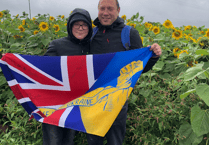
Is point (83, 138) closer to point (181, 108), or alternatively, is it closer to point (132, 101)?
point (132, 101)

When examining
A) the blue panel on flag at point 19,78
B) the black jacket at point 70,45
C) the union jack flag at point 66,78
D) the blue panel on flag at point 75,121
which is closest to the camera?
the blue panel on flag at point 75,121

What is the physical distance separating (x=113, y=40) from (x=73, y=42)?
0.46 meters

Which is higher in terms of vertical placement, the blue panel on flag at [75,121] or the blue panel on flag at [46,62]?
the blue panel on flag at [46,62]

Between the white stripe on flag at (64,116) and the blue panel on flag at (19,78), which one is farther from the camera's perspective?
the blue panel on flag at (19,78)

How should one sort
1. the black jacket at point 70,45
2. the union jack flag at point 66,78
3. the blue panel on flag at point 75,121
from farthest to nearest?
1. the black jacket at point 70,45
2. the union jack flag at point 66,78
3. the blue panel on flag at point 75,121

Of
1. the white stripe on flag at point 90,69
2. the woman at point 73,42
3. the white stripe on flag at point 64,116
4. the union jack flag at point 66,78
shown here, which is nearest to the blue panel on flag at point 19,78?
the union jack flag at point 66,78

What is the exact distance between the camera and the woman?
5.73 feet

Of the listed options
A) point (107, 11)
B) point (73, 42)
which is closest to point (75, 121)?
point (73, 42)

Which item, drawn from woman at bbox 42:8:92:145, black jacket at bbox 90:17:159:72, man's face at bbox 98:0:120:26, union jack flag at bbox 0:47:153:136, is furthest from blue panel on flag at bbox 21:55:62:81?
man's face at bbox 98:0:120:26

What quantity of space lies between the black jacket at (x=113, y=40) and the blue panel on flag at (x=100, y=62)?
115 millimetres

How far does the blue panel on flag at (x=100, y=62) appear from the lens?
5.46 feet

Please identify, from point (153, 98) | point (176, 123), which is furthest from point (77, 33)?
point (176, 123)

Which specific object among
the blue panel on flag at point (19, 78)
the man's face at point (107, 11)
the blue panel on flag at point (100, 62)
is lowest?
the blue panel on flag at point (19, 78)

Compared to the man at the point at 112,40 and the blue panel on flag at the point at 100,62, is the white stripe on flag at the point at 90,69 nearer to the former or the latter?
the blue panel on flag at the point at 100,62
